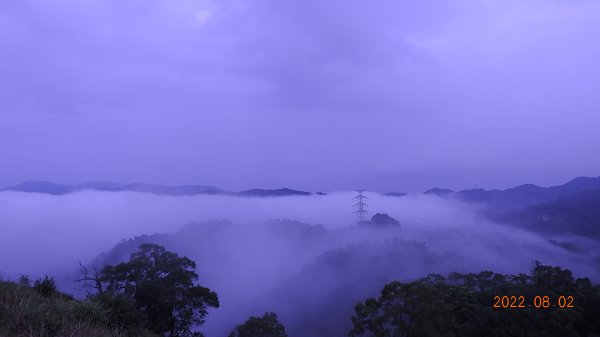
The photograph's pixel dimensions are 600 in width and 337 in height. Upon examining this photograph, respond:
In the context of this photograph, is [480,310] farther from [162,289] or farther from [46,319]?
[46,319]

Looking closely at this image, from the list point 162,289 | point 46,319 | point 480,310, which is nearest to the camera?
point 46,319

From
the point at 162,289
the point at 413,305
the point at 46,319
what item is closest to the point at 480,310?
the point at 413,305

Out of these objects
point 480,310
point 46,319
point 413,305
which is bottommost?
point 480,310

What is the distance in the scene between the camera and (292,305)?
80.8 meters

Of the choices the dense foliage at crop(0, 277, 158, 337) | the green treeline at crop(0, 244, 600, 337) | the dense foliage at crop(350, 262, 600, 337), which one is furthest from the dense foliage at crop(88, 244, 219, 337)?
the dense foliage at crop(0, 277, 158, 337)

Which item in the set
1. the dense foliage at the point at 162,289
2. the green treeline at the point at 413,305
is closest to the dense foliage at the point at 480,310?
the green treeline at the point at 413,305

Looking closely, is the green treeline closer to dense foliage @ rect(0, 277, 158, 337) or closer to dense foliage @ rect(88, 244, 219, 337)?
dense foliage @ rect(88, 244, 219, 337)

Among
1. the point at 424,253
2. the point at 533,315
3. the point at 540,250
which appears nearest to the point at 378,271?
the point at 424,253

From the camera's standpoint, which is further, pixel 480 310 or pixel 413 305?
pixel 480 310

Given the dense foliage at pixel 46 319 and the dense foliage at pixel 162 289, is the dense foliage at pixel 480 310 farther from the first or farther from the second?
the dense foliage at pixel 46 319

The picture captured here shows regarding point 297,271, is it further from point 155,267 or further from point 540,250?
point 155,267

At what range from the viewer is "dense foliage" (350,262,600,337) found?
21.4 m

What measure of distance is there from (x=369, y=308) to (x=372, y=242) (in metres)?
89.8

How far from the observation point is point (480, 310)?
81.5 feet
